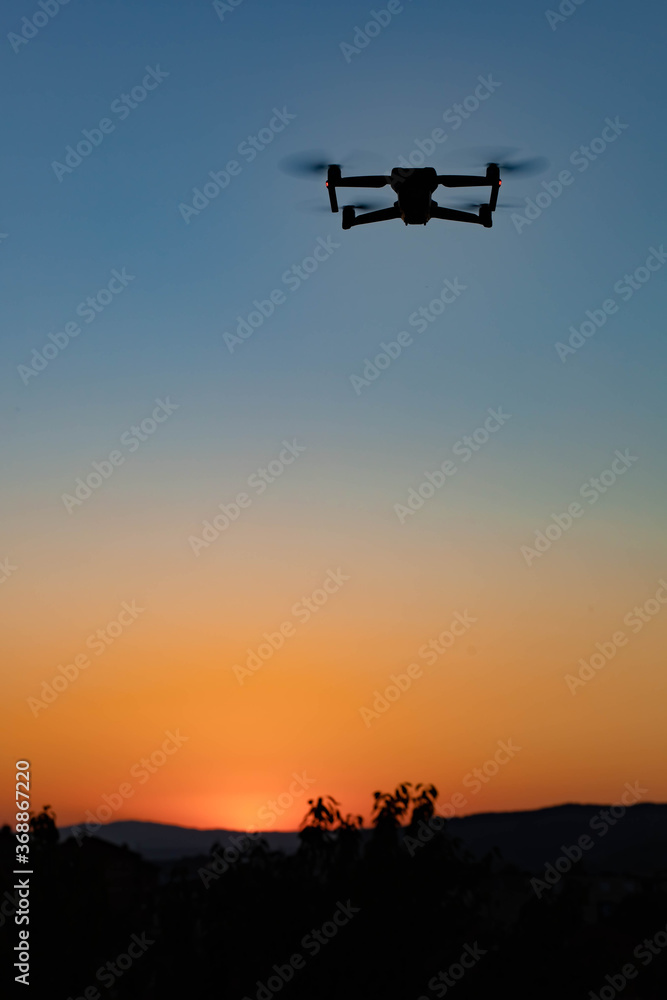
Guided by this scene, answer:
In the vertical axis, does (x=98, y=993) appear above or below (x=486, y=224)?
below

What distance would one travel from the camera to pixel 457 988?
2083cm

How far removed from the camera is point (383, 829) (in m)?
23.2

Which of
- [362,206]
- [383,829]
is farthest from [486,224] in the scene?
[383,829]

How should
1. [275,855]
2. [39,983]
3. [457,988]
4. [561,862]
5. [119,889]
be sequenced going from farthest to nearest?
[119,889] < [561,862] < [275,855] < [39,983] < [457,988]

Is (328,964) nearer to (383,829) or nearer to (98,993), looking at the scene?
(383,829)

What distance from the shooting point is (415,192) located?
2898 cm

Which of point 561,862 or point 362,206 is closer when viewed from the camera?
point 561,862

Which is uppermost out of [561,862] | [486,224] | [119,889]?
[486,224]

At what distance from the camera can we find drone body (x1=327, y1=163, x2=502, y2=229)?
28984 mm

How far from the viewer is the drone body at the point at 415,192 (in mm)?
28984

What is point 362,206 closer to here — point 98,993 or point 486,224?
point 486,224

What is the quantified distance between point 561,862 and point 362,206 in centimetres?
2062


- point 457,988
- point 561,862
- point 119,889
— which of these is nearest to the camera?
point 457,988

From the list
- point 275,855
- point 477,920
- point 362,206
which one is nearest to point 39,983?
Answer: point 275,855
